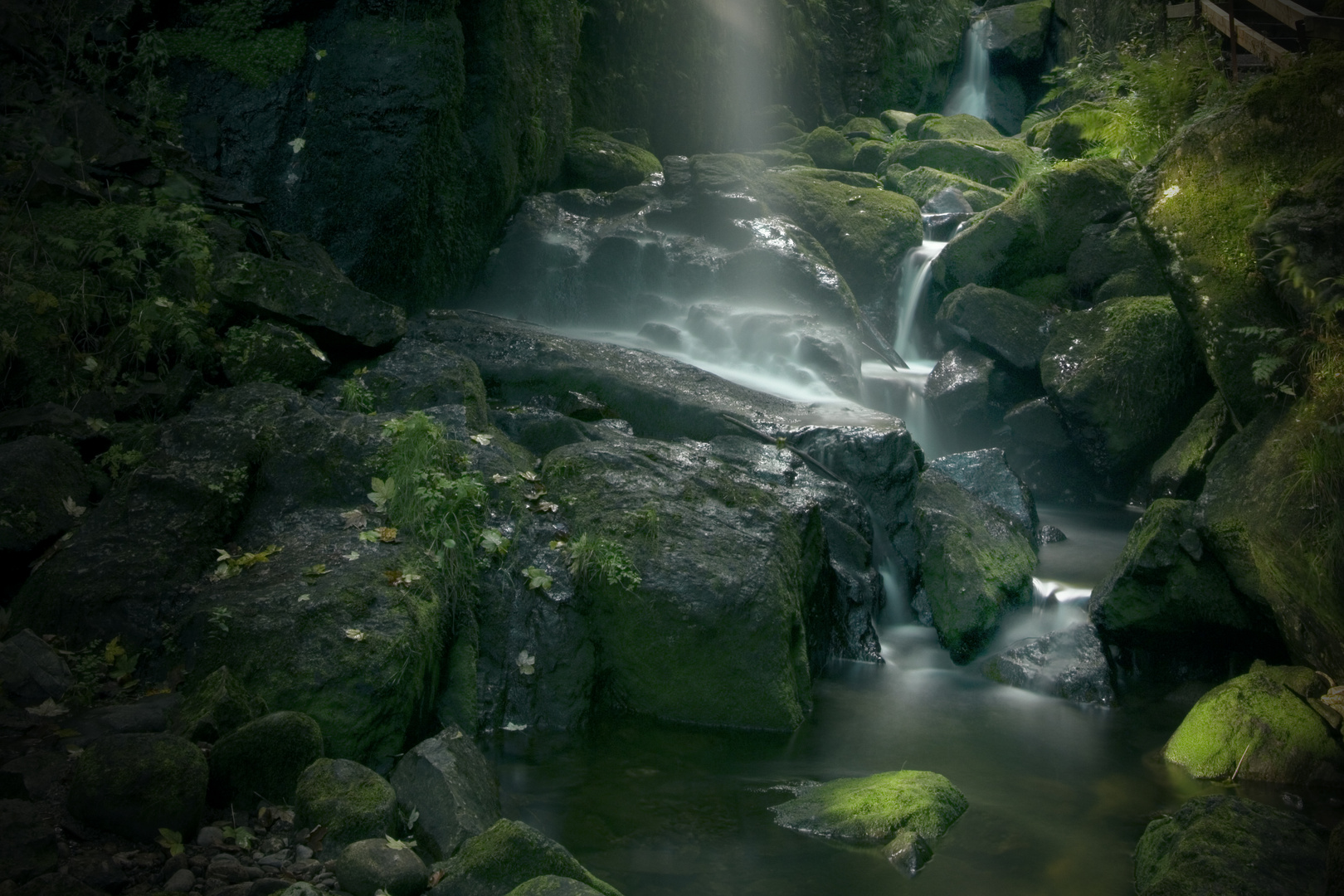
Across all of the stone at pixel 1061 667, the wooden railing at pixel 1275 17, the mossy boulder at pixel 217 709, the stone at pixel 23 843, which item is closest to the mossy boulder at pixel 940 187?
the wooden railing at pixel 1275 17

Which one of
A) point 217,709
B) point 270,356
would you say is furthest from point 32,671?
point 270,356

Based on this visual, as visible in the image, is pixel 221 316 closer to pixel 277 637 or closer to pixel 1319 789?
pixel 277 637

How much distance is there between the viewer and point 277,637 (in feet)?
14.9

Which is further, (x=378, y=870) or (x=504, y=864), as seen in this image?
(x=504, y=864)

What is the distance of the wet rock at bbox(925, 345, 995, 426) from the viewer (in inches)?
439

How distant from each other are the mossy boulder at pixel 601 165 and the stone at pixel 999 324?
17.9ft

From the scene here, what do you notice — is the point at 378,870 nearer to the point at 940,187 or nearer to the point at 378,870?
the point at 378,870

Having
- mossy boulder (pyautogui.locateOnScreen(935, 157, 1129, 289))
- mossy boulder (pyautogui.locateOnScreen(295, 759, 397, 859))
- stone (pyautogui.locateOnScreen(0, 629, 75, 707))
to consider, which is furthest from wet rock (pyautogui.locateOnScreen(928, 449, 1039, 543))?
stone (pyautogui.locateOnScreen(0, 629, 75, 707))

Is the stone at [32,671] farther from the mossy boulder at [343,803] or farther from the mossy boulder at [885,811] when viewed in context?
the mossy boulder at [885,811]

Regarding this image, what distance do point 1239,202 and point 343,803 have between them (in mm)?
7305

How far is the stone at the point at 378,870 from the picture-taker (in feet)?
11.1

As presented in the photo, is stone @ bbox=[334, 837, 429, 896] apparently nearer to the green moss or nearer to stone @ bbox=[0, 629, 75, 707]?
stone @ bbox=[0, 629, 75, 707]

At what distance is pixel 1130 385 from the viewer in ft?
32.8

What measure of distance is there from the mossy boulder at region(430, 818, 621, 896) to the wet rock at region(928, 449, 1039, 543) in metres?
6.17
